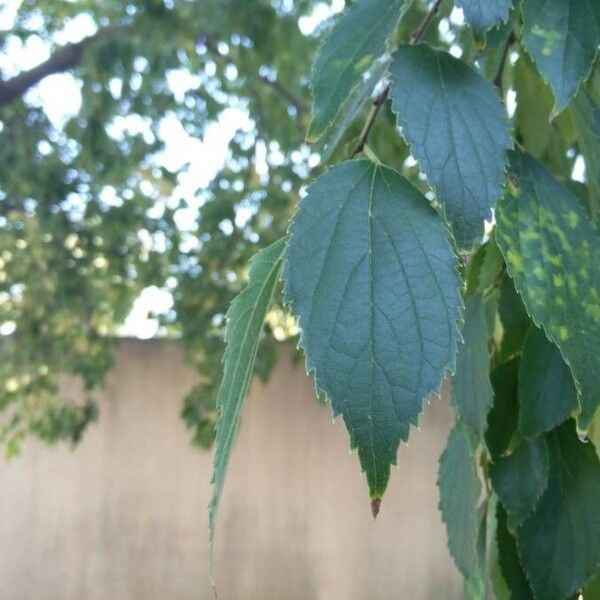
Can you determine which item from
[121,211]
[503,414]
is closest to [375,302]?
[503,414]

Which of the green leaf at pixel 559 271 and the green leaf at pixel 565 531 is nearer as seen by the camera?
the green leaf at pixel 559 271

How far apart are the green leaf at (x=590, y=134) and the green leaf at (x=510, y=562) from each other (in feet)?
0.68

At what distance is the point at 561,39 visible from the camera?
1.55ft

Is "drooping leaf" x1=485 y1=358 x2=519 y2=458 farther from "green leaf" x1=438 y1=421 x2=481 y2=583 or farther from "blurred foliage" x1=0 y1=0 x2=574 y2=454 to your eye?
"blurred foliage" x1=0 y1=0 x2=574 y2=454

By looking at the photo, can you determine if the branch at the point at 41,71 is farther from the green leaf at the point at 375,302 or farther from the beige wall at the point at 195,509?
the green leaf at the point at 375,302

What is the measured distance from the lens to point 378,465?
353 millimetres

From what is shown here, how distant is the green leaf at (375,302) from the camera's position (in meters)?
0.35

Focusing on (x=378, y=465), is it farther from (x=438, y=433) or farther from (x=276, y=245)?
(x=438, y=433)

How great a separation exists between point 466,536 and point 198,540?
3.20m

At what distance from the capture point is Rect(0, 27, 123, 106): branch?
9.95ft

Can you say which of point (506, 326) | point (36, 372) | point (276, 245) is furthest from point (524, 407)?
point (36, 372)

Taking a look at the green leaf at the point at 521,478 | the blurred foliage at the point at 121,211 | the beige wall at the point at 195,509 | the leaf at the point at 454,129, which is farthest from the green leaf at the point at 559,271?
the beige wall at the point at 195,509

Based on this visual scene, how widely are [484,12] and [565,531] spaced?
31 centimetres

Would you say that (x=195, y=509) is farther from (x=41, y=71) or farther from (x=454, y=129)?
(x=454, y=129)
